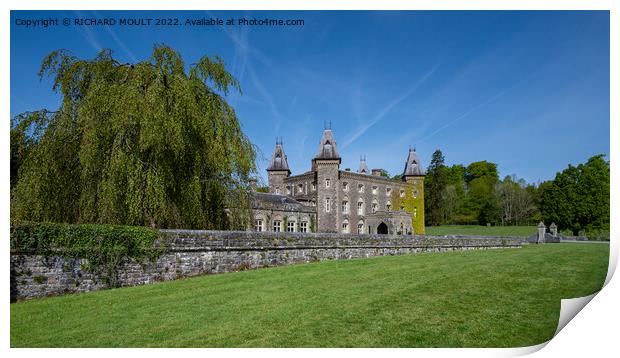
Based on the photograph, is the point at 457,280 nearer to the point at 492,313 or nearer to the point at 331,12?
the point at 492,313

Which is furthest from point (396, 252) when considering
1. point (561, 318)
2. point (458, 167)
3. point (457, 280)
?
point (458, 167)

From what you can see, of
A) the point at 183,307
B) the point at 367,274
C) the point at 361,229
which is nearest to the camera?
the point at 183,307

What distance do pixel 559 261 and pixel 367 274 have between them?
443cm

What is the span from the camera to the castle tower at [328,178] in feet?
124

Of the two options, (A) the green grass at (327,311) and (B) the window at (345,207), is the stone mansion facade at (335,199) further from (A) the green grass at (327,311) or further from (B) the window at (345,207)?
(A) the green grass at (327,311)

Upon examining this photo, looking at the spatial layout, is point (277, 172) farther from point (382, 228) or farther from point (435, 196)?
point (435, 196)

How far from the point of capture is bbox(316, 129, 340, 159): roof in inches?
1499

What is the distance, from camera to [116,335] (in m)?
6.06

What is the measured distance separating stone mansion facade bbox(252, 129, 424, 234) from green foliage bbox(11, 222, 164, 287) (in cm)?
2160

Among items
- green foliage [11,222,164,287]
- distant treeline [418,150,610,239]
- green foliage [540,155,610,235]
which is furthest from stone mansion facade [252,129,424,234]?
green foliage [11,222,164,287]

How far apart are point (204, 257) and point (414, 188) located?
36.3 meters

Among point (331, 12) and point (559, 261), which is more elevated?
point (331, 12)

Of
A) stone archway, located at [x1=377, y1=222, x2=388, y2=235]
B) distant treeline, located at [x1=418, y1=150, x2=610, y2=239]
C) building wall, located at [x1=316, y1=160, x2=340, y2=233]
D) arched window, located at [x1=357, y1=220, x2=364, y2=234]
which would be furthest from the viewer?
distant treeline, located at [x1=418, y1=150, x2=610, y2=239]

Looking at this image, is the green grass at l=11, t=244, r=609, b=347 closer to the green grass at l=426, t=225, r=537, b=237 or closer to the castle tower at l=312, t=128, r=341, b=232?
the castle tower at l=312, t=128, r=341, b=232
